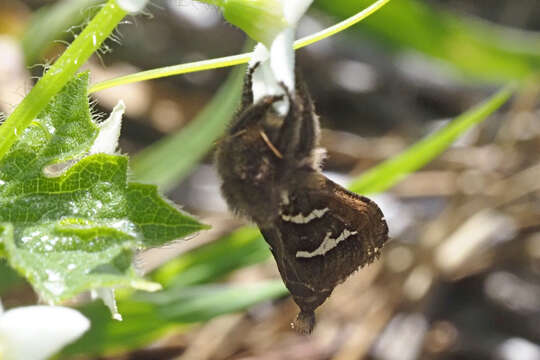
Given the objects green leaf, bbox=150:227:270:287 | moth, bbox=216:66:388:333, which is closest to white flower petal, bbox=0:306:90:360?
moth, bbox=216:66:388:333

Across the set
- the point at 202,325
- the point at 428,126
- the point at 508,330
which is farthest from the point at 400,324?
the point at 428,126

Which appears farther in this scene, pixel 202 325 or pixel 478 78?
pixel 478 78

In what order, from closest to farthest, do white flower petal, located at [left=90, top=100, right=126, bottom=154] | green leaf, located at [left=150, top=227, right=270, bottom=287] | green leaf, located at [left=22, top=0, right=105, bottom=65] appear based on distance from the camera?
1. white flower petal, located at [left=90, top=100, right=126, bottom=154]
2. green leaf, located at [left=150, top=227, right=270, bottom=287]
3. green leaf, located at [left=22, top=0, right=105, bottom=65]

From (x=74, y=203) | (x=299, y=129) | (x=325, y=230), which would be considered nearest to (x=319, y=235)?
(x=325, y=230)

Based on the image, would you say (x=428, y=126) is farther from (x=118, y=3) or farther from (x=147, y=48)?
(x=118, y=3)

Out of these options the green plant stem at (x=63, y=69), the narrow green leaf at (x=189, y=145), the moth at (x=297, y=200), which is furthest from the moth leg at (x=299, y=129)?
the narrow green leaf at (x=189, y=145)

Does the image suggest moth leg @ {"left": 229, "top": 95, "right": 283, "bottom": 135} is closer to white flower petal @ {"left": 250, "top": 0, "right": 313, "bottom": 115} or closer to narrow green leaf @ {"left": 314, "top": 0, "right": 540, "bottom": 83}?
white flower petal @ {"left": 250, "top": 0, "right": 313, "bottom": 115}
